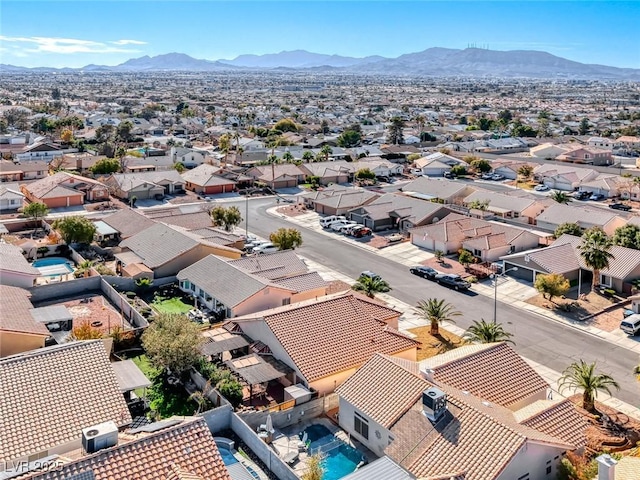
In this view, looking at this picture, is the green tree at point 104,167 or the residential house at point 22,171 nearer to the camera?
the residential house at point 22,171

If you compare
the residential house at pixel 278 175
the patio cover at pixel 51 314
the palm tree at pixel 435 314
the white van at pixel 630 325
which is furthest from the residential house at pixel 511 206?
the patio cover at pixel 51 314

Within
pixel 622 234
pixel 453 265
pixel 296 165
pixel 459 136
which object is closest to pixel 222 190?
pixel 296 165

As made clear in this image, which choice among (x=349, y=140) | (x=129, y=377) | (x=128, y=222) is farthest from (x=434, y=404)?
(x=349, y=140)

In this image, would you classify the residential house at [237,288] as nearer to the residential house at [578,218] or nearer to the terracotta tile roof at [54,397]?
the terracotta tile roof at [54,397]

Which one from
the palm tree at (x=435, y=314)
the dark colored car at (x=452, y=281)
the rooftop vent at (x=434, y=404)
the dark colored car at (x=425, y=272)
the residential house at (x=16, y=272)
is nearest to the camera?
the rooftop vent at (x=434, y=404)

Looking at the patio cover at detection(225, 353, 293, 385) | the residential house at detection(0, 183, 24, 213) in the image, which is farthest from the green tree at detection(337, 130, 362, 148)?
the patio cover at detection(225, 353, 293, 385)

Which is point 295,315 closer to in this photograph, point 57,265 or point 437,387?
point 437,387
